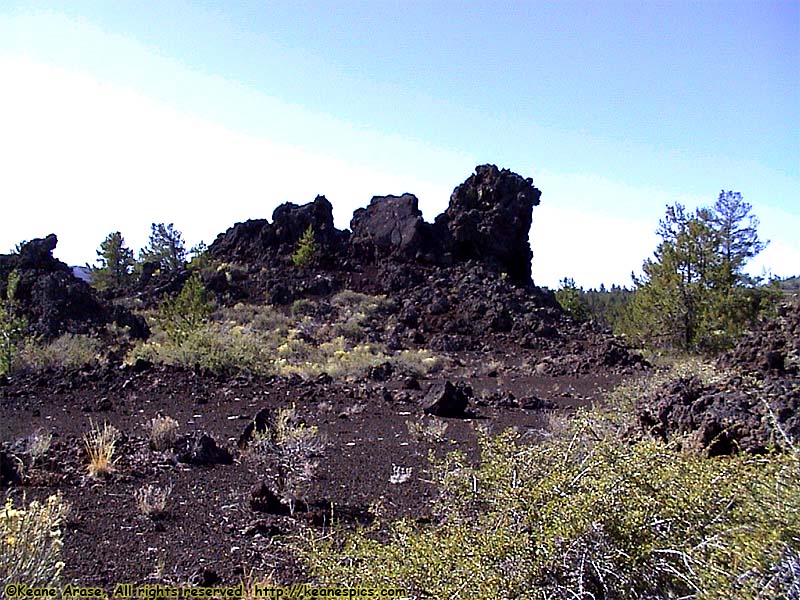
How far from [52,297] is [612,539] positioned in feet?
71.1

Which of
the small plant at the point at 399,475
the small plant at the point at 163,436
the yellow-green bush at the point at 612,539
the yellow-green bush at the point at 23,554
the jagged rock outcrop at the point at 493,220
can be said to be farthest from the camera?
the jagged rock outcrop at the point at 493,220

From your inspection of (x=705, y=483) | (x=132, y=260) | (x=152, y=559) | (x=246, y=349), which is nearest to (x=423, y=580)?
(x=705, y=483)

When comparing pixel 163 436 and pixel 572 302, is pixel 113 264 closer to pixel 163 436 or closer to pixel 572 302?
pixel 572 302

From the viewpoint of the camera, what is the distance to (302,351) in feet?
77.2

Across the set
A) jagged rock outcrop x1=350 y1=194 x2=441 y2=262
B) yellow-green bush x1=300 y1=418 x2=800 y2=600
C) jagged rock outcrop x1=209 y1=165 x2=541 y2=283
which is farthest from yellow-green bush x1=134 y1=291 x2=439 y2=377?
yellow-green bush x1=300 y1=418 x2=800 y2=600

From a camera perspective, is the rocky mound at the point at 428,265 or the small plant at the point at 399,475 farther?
the rocky mound at the point at 428,265

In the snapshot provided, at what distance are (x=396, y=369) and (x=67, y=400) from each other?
8260mm

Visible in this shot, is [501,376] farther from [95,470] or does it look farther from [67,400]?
[95,470]

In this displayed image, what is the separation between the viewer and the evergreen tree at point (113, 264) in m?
37.8

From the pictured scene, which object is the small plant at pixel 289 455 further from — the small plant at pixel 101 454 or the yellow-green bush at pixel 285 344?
the yellow-green bush at pixel 285 344

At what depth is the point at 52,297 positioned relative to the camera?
2194 cm

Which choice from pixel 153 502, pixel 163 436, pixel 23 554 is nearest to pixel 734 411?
pixel 153 502

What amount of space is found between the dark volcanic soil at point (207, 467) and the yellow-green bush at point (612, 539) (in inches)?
53.6

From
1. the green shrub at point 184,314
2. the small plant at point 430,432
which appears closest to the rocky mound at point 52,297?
the green shrub at point 184,314
